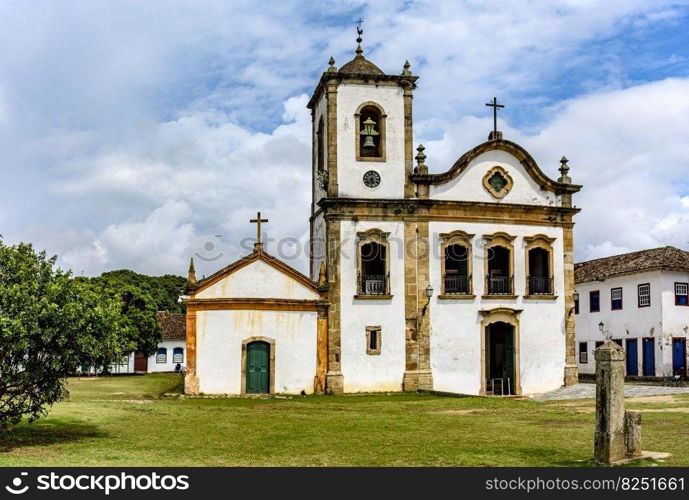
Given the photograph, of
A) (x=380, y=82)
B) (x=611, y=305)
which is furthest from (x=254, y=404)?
(x=611, y=305)

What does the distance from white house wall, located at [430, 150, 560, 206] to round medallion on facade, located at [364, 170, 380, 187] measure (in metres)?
1.98

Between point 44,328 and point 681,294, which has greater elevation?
point 681,294

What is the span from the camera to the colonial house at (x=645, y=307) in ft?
113

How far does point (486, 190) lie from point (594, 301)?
47.1ft

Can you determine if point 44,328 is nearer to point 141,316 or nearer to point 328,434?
point 328,434

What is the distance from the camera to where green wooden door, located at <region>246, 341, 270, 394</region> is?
86.3 ft

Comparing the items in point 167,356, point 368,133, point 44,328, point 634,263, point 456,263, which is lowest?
point 167,356

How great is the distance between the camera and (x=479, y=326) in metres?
28.0

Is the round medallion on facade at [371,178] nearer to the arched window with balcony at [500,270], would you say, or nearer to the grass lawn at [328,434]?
the arched window with balcony at [500,270]

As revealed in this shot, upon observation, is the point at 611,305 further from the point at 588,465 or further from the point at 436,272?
the point at 588,465

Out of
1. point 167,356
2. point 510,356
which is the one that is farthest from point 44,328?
point 167,356

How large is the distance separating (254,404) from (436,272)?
838 centimetres

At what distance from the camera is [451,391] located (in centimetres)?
2752

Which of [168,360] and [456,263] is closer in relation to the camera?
[456,263]
